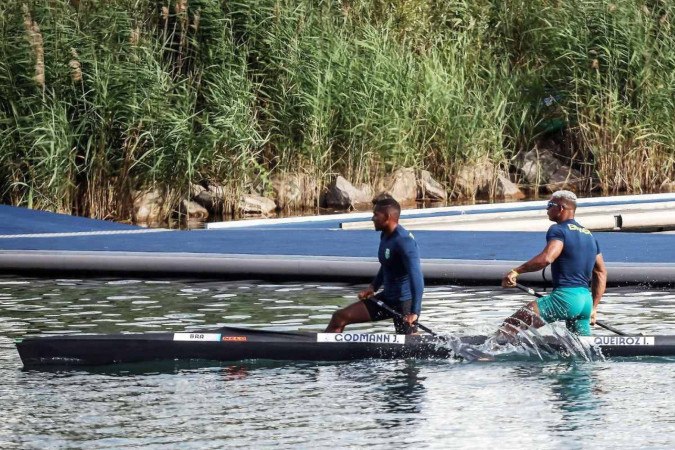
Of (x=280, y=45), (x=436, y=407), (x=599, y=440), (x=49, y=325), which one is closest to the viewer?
(x=599, y=440)

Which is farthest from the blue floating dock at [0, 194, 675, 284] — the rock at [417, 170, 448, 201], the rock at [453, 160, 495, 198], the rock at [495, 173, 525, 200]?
the rock at [495, 173, 525, 200]

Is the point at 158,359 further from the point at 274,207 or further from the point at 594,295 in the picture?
the point at 274,207

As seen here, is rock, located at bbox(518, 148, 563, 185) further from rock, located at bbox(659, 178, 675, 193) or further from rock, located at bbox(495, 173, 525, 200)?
rock, located at bbox(659, 178, 675, 193)

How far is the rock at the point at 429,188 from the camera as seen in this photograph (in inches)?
818

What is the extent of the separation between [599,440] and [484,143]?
43.8 feet

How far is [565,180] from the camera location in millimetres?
22266

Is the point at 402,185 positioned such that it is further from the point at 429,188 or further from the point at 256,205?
the point at 256,205

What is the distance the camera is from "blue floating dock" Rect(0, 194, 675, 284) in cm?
1338

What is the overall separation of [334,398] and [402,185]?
39.1 ft

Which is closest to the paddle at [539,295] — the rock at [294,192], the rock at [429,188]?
the rock at [294,192]

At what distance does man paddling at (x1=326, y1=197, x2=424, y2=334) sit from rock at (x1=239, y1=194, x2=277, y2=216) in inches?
384

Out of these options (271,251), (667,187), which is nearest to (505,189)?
(667,187)

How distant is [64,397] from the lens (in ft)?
29.3

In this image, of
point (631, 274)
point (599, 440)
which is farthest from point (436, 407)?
point (631, 274)
